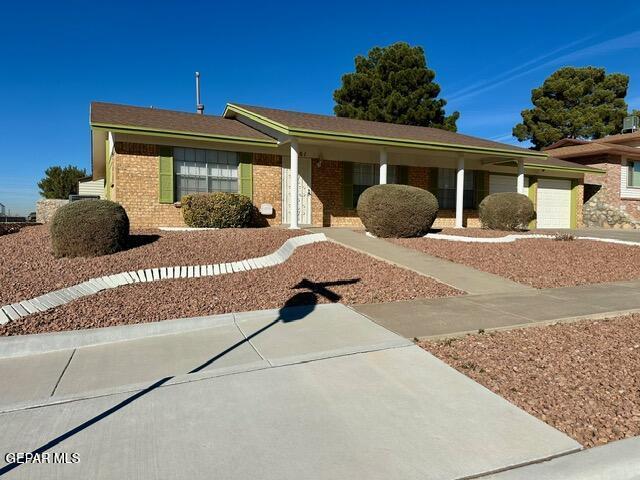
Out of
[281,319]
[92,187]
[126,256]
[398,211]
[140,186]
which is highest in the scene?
[92,187]

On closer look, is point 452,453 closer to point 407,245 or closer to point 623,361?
point 623,361

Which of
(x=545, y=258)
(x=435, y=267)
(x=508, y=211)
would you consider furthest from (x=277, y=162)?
(x=545, y=258)

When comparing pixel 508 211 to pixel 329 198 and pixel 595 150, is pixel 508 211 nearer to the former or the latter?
pixel 329 198

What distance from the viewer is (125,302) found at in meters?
6.02

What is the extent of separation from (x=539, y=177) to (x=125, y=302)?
65.4 ft

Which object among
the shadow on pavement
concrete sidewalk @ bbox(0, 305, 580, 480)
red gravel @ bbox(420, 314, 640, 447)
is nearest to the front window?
red gravel @ bbox(420, 314, 640, 447)

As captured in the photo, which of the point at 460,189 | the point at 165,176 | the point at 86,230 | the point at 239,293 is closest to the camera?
the point at 239,293

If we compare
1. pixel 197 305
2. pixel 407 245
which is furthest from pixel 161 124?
pixel 197 305

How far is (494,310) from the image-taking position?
596 cm

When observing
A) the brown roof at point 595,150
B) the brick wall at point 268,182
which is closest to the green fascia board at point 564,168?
the brown roof at point 595,150

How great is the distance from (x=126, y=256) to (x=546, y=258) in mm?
8824

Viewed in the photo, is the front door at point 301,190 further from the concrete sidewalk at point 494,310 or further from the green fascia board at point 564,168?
the green fascia board at point 564,168

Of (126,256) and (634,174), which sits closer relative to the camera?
(126,256)

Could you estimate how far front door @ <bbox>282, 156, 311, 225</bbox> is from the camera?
14.8 metres
